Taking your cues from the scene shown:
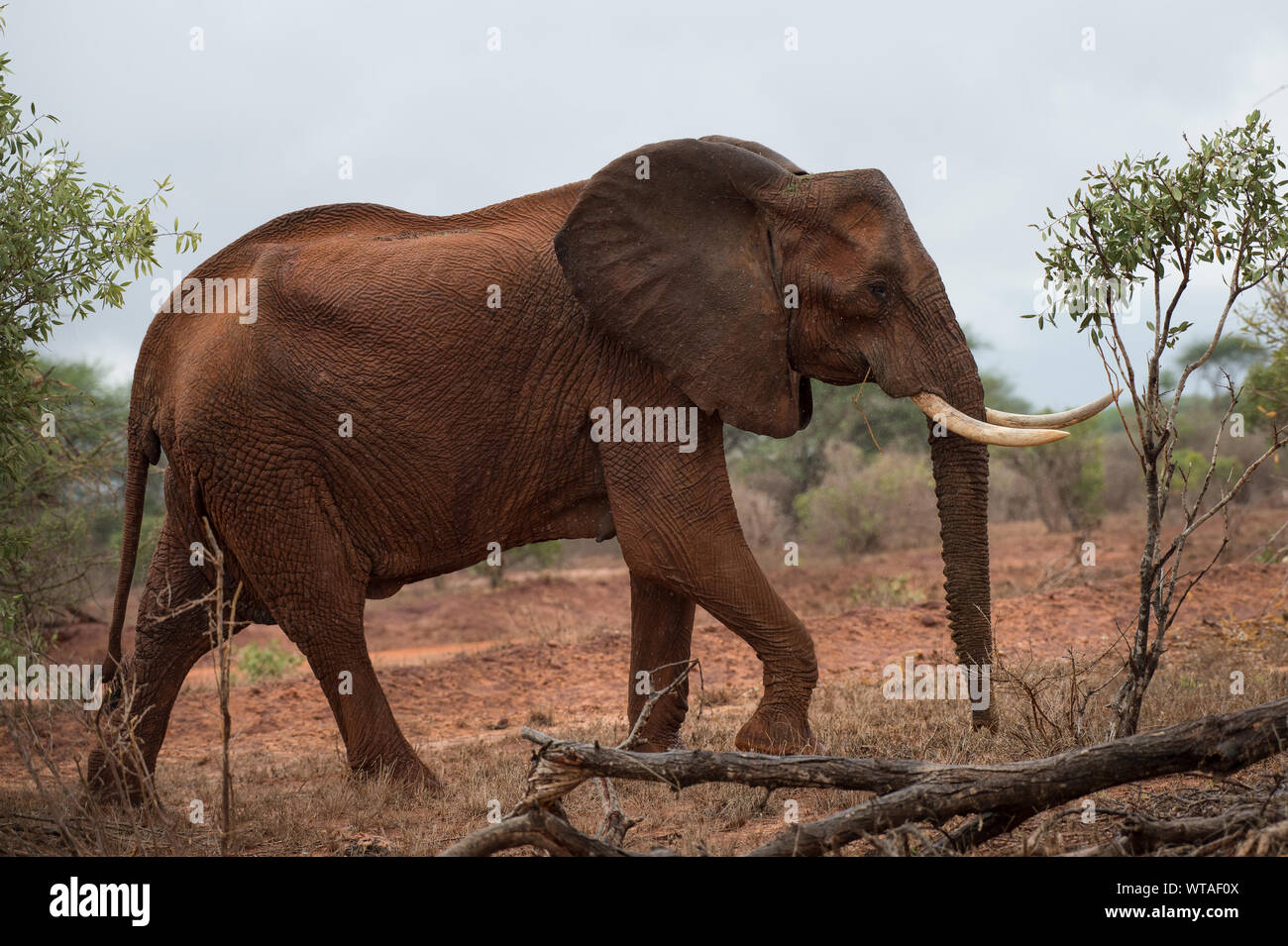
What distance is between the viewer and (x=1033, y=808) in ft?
15.3

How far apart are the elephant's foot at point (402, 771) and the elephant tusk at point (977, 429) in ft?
11.6

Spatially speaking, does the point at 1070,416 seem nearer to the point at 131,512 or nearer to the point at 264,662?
the point at 131,512

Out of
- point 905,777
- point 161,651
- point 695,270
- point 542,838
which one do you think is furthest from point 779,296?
point 161,651

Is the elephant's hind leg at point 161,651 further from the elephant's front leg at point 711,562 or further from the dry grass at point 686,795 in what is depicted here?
the elephant's front leg at point 711,562

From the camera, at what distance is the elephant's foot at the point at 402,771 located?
273 inches

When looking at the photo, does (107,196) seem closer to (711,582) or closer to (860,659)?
(711,582)

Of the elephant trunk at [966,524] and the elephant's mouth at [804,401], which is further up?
the elephant's mouth at [804,401]

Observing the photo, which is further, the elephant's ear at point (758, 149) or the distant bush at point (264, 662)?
the distant bush at point (264, 662)

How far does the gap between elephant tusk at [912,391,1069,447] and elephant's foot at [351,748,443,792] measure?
11.6 ft

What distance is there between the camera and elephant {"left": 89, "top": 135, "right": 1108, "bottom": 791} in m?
6.52

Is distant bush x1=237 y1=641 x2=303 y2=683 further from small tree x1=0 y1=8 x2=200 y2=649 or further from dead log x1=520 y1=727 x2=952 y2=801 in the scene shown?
dead log x1=520 y1=727 x2=952 y2=801

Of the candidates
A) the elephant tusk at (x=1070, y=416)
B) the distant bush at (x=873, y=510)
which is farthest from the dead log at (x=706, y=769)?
the distant bush at (x=873, y=510)

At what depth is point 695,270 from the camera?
21.9 ft

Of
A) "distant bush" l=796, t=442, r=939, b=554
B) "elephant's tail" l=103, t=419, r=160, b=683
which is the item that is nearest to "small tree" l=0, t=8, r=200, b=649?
"elephant's tail" l=103, t=419, r=160, b=683
